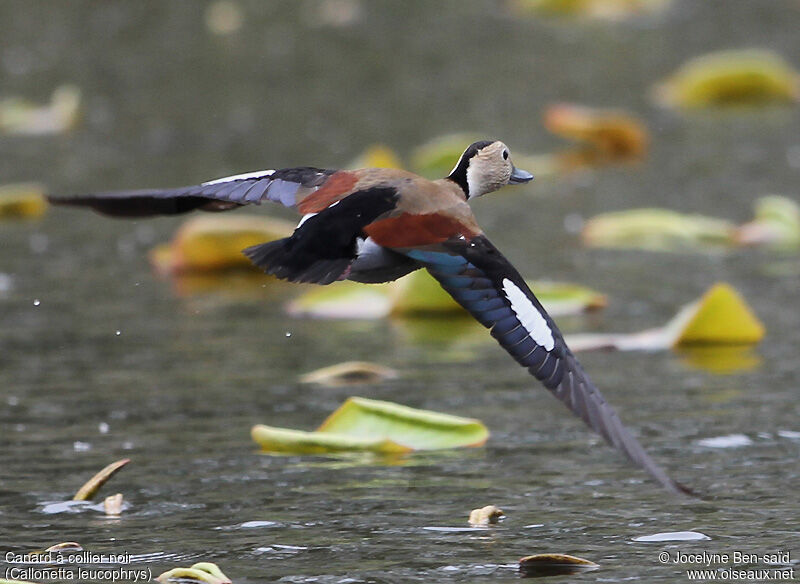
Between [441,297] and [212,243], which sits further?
[212,243]

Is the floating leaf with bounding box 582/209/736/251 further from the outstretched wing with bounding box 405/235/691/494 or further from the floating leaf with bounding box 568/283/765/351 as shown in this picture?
the outstretched wing with bounding box 405/235/691/494

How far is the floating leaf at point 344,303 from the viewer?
8.09 metres

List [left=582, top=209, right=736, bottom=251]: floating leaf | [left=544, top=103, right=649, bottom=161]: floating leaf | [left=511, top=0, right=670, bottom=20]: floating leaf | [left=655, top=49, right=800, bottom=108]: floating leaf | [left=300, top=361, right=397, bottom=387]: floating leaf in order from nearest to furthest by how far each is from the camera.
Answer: [left=300, top=361, right=397, bottom=387]: floating leaf, [left=582, top=209, right=736, bottom=251]: floating leaf, [left=544, top=103, right=649, bottom=161]: floating leaf, [left=655, top=49, right=800, bottom=108]: floating leaf, [left=511, top=0, right=670, bottom=20]: floating leaf

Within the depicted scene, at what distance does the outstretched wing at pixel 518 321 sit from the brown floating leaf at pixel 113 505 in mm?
1123

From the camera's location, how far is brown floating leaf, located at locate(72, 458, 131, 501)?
16.8 ft

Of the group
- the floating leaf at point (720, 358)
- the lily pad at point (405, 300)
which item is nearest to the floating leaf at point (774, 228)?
the lily pad at point (405, 300)

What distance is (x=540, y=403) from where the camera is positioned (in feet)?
→ 21.1

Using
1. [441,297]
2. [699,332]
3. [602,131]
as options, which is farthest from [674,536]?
[602,131]

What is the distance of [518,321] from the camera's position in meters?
4.60

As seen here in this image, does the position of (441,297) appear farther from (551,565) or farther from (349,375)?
(551,565)

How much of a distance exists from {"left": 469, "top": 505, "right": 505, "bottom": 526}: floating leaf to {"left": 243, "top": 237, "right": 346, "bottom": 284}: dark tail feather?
0.76 m

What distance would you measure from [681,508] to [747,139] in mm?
7278

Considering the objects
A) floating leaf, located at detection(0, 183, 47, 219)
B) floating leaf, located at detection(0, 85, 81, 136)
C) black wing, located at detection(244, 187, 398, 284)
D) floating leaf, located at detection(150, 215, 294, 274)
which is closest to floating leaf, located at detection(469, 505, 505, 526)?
black wing, located at detection(244, 187, 398, 284)

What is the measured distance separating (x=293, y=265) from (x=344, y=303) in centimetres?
332
